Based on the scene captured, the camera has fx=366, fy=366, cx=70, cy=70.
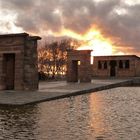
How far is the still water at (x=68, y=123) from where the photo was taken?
964 cm

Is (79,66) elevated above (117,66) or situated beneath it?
situated beneath

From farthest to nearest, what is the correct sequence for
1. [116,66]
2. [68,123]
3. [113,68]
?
[113,68] → [116,66] → [68,123]

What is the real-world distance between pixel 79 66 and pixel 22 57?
14558mm

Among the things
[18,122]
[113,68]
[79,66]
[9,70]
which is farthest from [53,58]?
[18,122]

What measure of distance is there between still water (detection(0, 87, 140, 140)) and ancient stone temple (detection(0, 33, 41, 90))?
25.7ft

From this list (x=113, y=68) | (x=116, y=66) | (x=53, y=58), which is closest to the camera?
(x=116, y=66)

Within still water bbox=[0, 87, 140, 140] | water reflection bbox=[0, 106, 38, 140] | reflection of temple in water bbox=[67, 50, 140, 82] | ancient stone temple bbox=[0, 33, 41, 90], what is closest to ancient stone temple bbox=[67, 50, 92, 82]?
reflection of temple in water bbox=[67, 50, 140, 82]

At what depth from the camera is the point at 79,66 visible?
1489 inches

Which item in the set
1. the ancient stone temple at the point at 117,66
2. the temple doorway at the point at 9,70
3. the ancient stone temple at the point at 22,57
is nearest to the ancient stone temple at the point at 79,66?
the temple doorway at the point at 9,70

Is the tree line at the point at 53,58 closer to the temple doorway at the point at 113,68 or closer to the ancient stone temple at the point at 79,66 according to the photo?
the temple doorway at the point at 113,68

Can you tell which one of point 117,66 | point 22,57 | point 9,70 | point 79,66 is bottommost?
point 9,70

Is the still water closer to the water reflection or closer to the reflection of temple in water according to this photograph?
the water reflection

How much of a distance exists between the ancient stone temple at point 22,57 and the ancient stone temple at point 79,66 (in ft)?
43.0

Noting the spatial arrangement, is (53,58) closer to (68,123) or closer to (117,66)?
(117,66)
